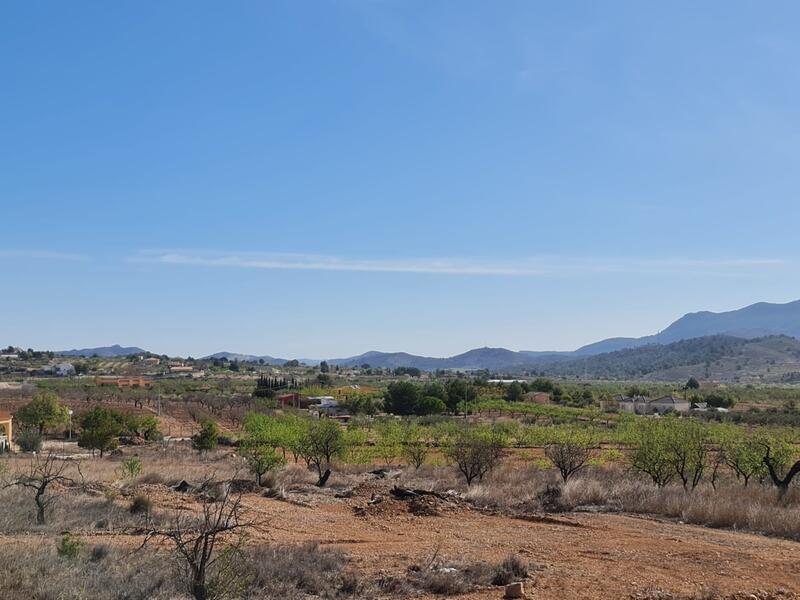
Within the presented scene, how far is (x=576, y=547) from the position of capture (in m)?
15.8

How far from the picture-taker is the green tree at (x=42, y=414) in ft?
177

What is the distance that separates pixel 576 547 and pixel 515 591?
4.67 metres

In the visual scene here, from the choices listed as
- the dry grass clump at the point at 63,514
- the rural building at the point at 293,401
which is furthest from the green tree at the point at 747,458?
the rural building at the point at 293,401

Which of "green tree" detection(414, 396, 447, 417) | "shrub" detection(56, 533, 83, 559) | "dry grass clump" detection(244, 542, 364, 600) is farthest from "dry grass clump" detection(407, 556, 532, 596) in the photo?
"green tree" detection(414, 396, 447, 417)

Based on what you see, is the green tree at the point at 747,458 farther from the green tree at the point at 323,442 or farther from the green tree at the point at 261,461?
the green tree at the point at 261,461

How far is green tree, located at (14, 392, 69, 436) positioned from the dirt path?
3953cm

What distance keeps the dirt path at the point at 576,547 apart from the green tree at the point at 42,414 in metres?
39.5

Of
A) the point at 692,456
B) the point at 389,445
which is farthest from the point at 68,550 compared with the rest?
the point at 389,445

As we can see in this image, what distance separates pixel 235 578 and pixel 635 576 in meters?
7.47

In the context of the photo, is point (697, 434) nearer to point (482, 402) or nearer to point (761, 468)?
point (761, 468)

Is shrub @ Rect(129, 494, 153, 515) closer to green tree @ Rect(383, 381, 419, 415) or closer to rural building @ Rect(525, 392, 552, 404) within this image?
green tree @ Rect(383, 381, 419, 415)

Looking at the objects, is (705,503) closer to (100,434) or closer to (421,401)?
(100,434)

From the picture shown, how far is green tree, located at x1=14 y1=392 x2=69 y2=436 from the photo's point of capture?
5406cm

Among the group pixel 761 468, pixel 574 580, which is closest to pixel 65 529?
pixel 574 580
